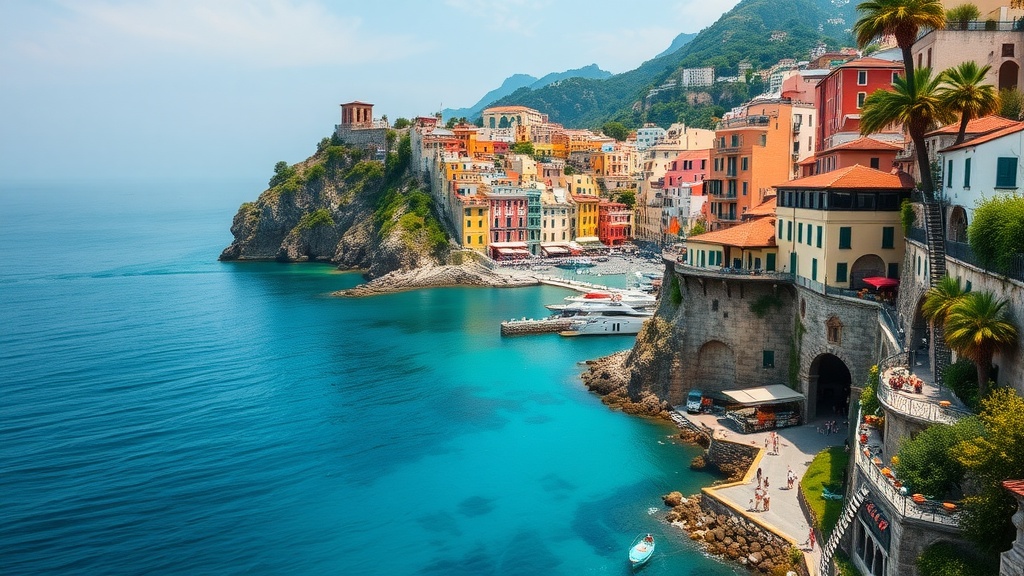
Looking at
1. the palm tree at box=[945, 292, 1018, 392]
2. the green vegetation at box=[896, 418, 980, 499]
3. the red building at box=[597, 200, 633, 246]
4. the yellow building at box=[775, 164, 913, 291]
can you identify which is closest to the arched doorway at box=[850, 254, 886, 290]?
the yellow building at box=[775, 164, 913, 291]

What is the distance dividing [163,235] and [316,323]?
133 m

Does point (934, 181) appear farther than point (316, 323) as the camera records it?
No

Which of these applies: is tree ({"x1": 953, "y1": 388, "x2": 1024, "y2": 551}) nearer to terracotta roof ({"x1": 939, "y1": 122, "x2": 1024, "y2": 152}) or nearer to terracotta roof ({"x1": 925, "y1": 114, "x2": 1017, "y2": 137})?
terracotta roof ({"x1": 939, "y1": 122, "x2": 1024, "y2": 152})

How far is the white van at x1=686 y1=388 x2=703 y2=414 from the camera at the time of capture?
147ft

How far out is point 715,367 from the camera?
45.6 meters

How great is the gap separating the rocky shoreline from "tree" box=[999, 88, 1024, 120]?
70.2 m

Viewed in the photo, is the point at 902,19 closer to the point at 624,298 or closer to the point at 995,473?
the point at 995,473

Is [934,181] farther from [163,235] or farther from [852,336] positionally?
[163,235]

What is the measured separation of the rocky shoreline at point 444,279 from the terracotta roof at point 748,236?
5718 centimetres

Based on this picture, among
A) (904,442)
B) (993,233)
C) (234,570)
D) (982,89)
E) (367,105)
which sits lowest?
(234,570)

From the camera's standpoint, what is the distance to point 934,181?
1309 inches

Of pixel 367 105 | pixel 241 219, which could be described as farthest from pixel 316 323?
Result: pixel 367 105

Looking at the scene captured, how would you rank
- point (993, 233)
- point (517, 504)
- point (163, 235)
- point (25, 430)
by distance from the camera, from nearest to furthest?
point (993, 233) < point (517, 504) < point (25, 430) < point (163, 235)

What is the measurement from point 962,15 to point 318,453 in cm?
3877
